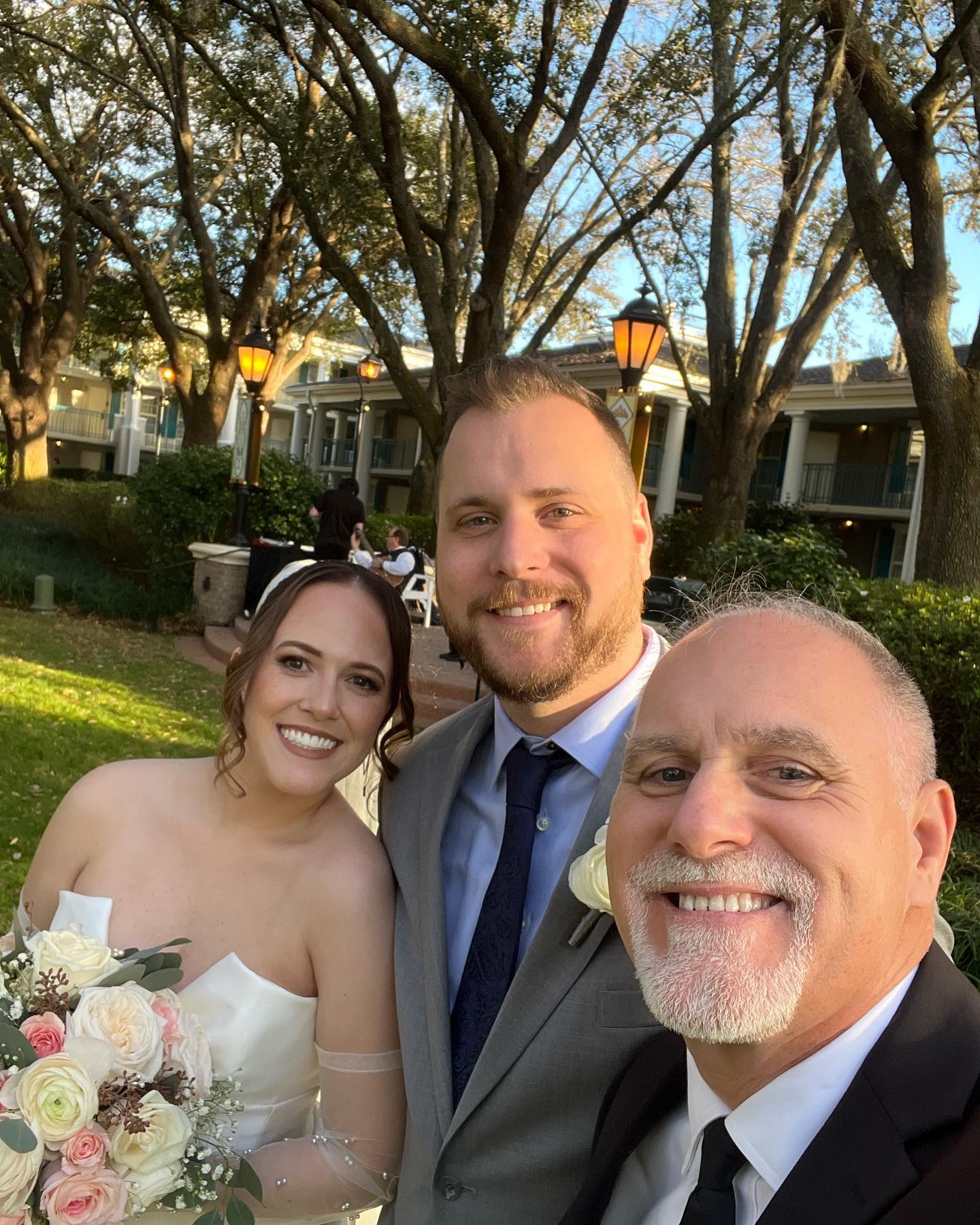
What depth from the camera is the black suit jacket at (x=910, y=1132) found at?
1292mm

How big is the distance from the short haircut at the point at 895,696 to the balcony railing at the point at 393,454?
39861 mm

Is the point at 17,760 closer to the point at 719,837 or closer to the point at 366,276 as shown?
the point at 719,837

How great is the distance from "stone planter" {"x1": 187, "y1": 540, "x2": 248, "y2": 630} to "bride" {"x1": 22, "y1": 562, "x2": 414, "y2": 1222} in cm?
1207

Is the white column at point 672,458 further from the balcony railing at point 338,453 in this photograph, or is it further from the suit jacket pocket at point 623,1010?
the suit jacket pocket at point 623,1010

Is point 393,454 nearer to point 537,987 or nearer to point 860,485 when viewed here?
point 860,485

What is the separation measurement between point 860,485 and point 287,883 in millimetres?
30395

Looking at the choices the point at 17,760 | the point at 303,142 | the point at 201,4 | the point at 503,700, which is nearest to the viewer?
the point at 503,700

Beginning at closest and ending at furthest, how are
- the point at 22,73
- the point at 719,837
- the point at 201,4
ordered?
the point at 719,837, the point at 201,4, the point at 22,73

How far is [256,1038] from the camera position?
8.42ft

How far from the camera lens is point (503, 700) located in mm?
2455

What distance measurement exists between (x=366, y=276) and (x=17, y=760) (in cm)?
1689

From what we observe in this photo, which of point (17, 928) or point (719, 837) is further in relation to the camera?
point (17, 928)

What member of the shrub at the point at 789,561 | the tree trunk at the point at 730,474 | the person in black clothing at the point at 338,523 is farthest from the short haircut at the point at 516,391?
the tree trunk at the point at 730,474

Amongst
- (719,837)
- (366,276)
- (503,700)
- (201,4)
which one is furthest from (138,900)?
(366,276)
